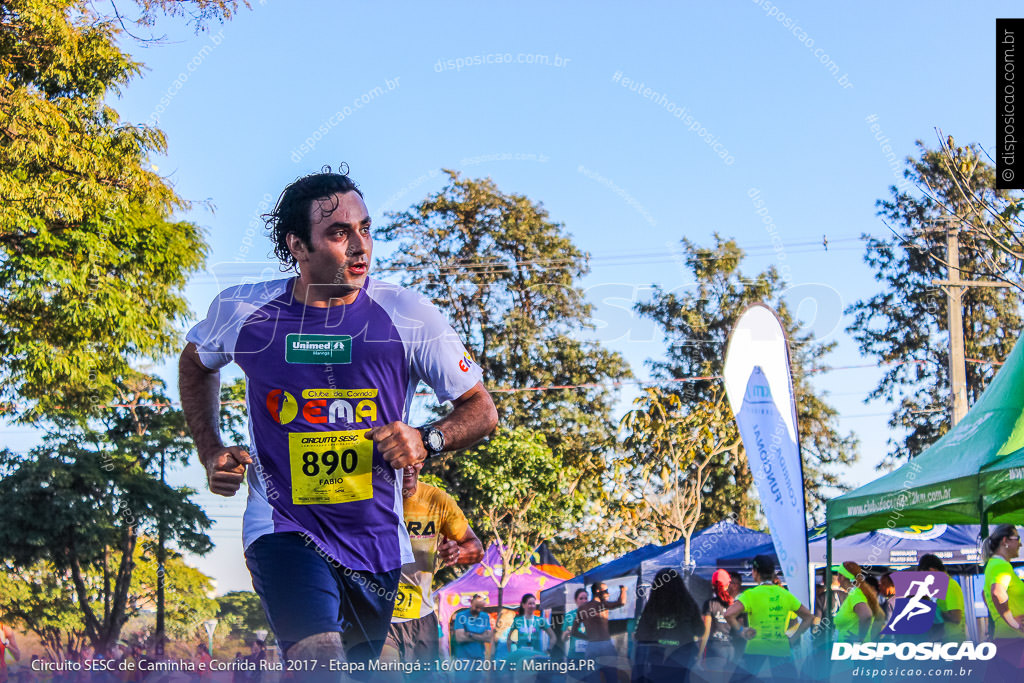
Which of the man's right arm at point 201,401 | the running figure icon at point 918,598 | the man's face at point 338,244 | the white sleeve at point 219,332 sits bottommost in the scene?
the running figure icon at point 918,598

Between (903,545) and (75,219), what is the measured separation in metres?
10.1

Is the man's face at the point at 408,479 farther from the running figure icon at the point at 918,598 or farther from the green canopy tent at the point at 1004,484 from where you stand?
the running figure icon at the point at 918,598

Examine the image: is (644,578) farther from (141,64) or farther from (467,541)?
(141,64)

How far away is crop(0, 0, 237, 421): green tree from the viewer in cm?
1102

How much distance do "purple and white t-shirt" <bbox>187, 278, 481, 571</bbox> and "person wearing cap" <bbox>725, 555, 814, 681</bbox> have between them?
412 cm

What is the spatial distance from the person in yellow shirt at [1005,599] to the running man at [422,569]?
3031mm

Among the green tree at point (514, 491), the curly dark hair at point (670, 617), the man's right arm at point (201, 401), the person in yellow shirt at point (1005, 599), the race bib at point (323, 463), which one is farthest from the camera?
the green tree at point (514, 491)

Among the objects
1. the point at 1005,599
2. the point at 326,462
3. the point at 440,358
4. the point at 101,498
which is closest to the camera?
the point at 326,462

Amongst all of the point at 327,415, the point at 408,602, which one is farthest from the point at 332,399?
the point at 408,602

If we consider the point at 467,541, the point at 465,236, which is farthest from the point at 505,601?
the point at 467,541

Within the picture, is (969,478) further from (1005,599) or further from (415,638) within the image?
(415,638)

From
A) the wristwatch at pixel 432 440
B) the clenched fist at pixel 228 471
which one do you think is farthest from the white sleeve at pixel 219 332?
the wristwatch at pixel 432 440

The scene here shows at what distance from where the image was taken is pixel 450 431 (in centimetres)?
292

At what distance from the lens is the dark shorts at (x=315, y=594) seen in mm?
2688
